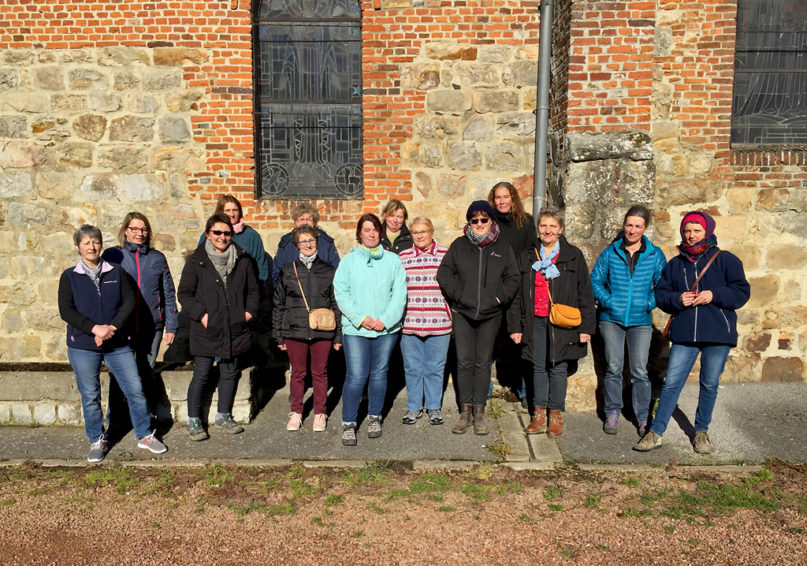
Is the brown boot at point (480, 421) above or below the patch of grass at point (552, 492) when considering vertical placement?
above

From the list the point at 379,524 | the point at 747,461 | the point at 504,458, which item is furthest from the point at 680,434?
the point at 379,524

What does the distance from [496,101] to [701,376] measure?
348 centimetres

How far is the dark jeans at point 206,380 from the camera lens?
18.1 feet

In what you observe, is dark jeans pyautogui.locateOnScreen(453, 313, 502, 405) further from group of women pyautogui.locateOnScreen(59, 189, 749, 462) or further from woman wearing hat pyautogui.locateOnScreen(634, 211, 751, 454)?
woman wearing hat pyautogui.locateOnScreen(634, 211, 751, 454)

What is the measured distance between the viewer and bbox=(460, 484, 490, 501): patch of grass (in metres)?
4.52

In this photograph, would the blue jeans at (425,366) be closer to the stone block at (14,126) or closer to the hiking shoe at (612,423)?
the hiking shoe at (612,423)

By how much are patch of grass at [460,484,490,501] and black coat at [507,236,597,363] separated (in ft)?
4.24

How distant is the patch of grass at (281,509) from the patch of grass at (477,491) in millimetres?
1128

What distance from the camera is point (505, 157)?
7207 millimetres

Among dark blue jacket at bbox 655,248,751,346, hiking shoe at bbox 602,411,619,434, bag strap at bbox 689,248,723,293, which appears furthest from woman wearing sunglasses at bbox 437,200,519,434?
bag strap at bbox 689,248,723,293

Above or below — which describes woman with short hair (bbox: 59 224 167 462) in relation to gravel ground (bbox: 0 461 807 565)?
above

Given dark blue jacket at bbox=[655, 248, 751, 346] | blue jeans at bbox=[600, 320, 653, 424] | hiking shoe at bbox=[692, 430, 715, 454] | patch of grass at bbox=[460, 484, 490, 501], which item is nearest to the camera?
patch of grass at bbox=[460, 484, 490, 501]

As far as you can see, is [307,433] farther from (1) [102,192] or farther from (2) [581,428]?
(1) [102,192]

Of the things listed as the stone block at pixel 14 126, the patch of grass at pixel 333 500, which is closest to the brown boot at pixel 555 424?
the patch of grass at pixel 333 500
